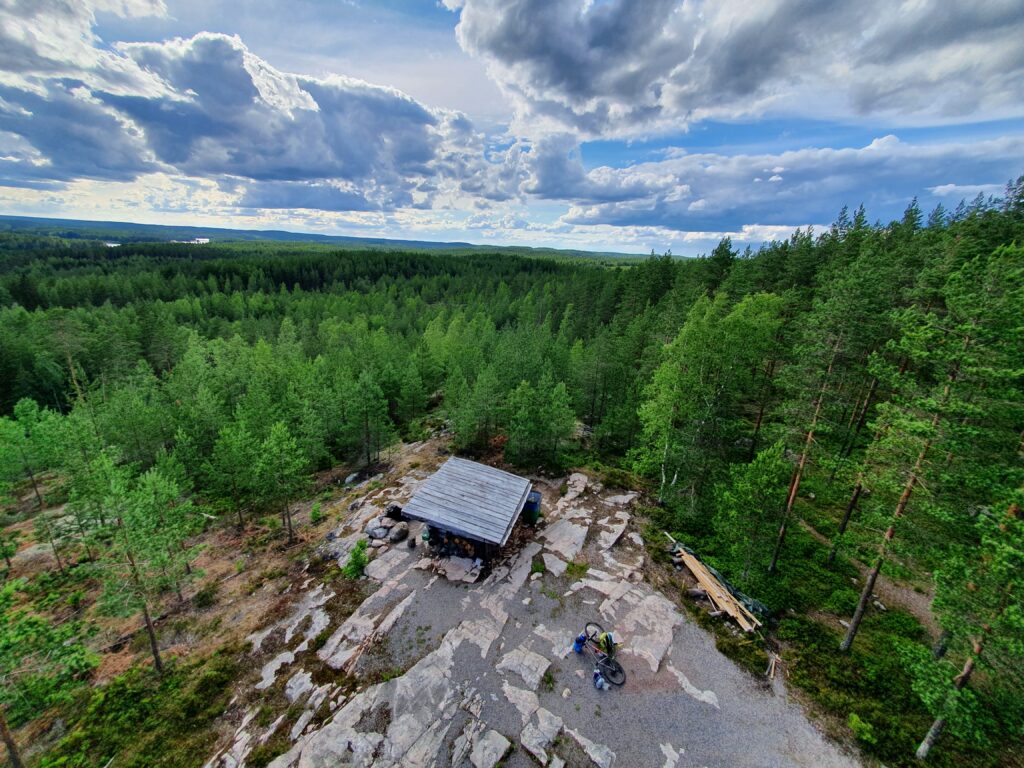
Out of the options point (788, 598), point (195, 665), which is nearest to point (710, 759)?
point (788, 598)

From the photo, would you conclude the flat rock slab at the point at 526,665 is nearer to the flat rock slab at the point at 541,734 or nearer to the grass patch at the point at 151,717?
the flat rock slab at the point at 541,734

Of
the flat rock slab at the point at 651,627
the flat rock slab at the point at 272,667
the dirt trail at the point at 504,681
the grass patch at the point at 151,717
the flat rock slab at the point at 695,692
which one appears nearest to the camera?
the dirt trail at the point at 504,681

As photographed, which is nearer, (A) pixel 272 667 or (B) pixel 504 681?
(B) pixel 504 681

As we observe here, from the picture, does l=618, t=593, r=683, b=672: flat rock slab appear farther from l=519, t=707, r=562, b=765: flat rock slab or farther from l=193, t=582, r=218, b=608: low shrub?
l=193, t=582, r=218, b=608: low shrub

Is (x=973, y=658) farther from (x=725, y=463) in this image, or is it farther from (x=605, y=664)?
(x=725, y=463)

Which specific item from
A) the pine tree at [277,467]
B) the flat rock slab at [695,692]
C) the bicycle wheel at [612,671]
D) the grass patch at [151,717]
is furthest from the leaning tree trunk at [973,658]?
the pine tree at [277,467]

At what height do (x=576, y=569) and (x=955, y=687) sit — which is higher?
(x=955, y=687)

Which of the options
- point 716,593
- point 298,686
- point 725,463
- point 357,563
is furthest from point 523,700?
point 725,463
